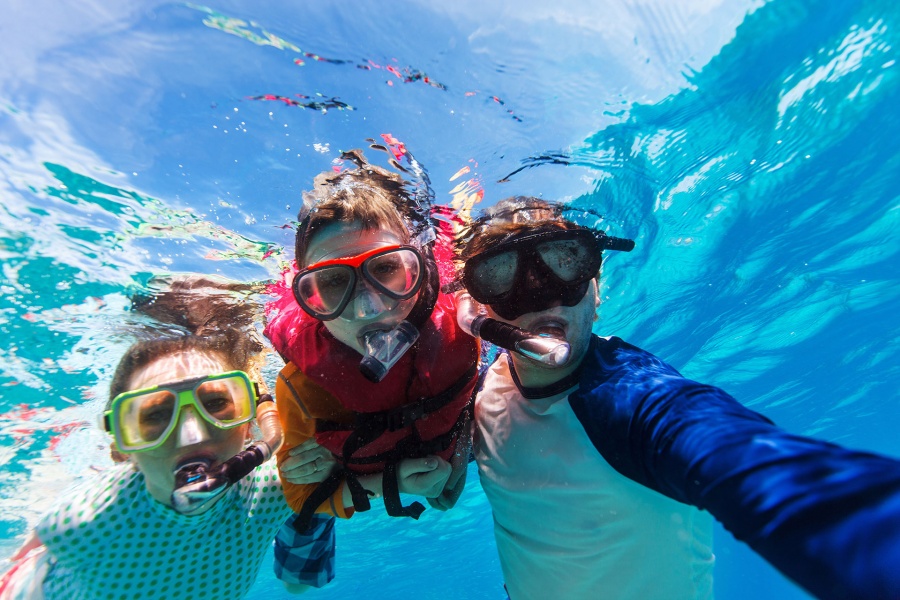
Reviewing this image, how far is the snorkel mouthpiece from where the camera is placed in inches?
115

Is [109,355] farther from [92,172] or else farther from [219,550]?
[219,550]

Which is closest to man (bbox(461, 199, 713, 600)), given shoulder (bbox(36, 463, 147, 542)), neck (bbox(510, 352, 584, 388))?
neck (bbox(510, 352, 584, 388))

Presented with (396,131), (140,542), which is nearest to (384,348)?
(396,131)

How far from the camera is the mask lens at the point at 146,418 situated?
3670 millimetres

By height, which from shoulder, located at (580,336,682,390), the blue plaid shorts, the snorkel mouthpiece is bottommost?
the blue plaid shorts

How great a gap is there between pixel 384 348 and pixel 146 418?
96.3 inches

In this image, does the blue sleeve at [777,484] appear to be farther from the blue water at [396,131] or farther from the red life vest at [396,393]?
the blue water at [396,131]

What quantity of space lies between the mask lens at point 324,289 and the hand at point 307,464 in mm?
1104

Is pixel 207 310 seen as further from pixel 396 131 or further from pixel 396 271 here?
pixel 396 271

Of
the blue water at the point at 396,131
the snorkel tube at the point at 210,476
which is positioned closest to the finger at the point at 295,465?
the snorkel tube at the point at 210,476

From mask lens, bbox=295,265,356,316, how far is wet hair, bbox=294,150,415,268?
46cm

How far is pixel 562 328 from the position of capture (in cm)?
326

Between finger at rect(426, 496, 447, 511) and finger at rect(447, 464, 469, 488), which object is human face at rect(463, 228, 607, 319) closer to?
finger at rect(447, 464, 469, 488)

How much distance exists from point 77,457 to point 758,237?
21.1m
